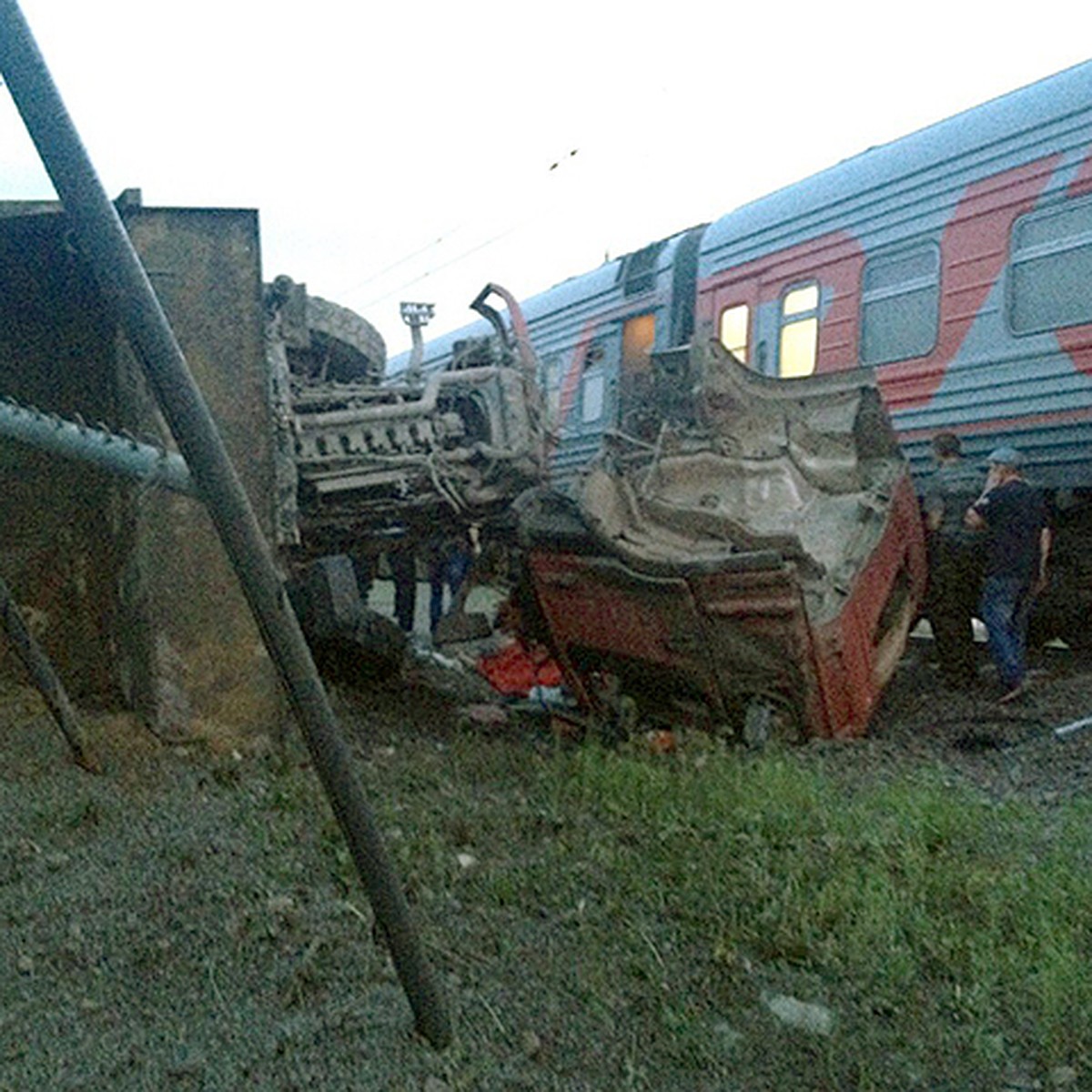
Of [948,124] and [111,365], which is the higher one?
[948,124]

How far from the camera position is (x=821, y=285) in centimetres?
866

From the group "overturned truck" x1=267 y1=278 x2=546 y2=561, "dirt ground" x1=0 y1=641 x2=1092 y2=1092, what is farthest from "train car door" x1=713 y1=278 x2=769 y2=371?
"dirt ground" x1=0 y1=641 x2=1092 y2=1092

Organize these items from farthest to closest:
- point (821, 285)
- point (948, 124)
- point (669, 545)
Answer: point (821, 285), point (948, 124), point (669, 545)

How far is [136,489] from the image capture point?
444 centimetres

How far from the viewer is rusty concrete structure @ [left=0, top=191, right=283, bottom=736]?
4.42 meters

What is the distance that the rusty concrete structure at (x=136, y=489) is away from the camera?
4.42 meters

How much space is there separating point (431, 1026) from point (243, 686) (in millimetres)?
2496

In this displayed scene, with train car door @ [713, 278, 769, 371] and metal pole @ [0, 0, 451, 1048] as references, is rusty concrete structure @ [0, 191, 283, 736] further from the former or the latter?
train car door @ [713, 278, 769, 371]

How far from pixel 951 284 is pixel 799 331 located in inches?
56.6

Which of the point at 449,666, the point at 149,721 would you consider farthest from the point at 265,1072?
the point at 449,666

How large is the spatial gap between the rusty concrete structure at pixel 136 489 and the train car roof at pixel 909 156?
4.82 metres

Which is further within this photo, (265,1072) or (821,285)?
(821,285)

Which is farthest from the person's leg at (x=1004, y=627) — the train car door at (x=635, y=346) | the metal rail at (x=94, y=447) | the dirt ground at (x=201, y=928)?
the metal rail at (x=94, y=447)

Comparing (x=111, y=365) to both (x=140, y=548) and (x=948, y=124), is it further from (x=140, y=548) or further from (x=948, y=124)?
(x=948, y=124)
